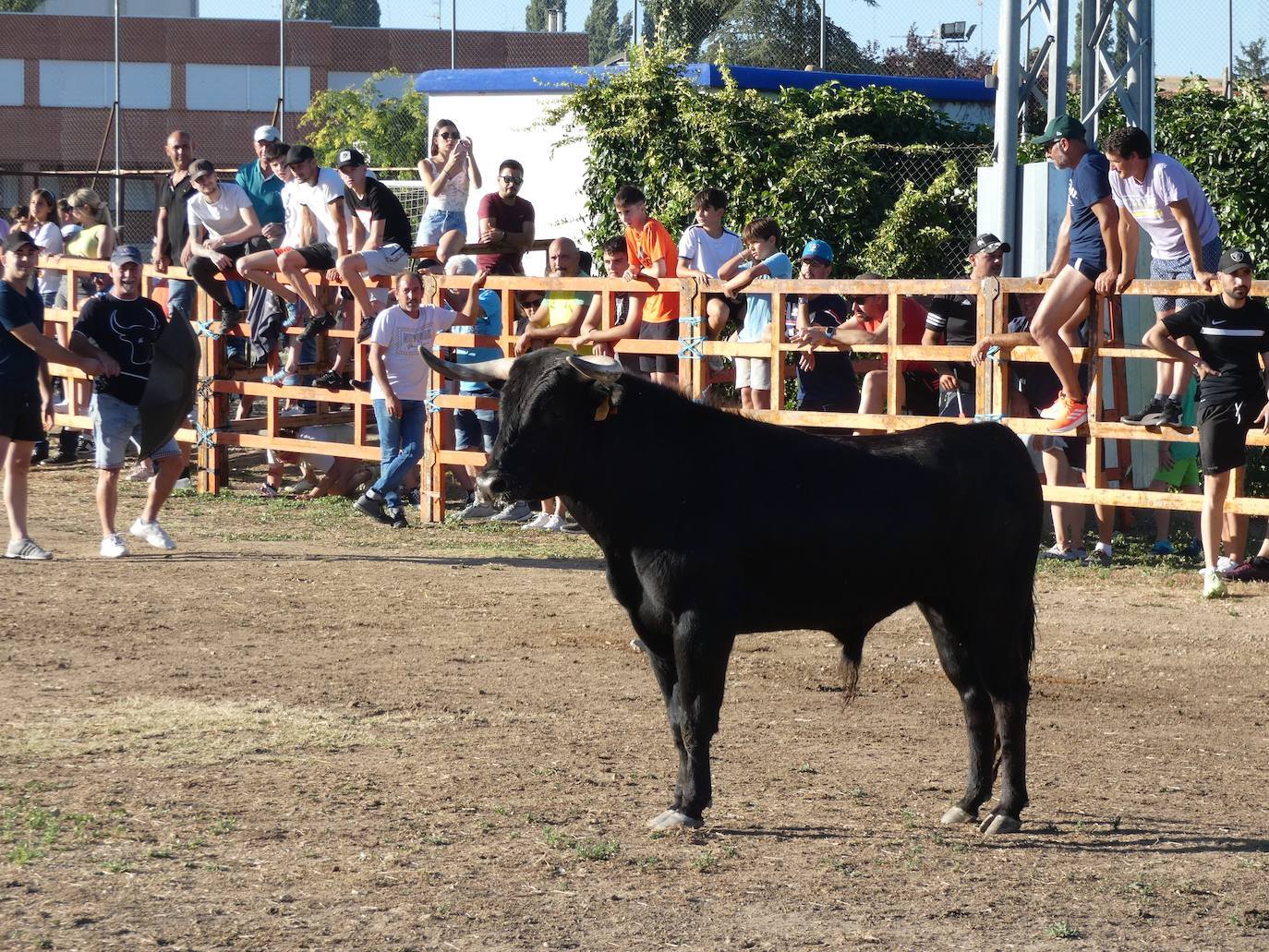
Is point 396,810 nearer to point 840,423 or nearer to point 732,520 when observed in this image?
point 732,520

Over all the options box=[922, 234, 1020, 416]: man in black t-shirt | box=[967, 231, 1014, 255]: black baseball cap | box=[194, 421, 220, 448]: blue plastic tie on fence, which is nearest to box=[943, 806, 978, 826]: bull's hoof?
box=[922, 234, 1020, 416]: man in black t-shirt

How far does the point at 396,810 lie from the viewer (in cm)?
591

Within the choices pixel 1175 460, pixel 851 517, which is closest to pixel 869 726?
pixel 851 517

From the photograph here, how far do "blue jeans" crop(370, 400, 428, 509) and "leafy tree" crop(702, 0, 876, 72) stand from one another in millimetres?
23496

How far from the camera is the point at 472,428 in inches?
567

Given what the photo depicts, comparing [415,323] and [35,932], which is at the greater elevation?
[415,323]

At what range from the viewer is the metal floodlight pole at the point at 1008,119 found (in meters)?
13.9

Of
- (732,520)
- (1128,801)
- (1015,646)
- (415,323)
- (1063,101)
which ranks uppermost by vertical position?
(1063,101)

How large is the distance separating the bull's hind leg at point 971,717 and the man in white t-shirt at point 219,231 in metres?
10.8

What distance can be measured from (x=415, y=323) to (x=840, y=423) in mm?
3766

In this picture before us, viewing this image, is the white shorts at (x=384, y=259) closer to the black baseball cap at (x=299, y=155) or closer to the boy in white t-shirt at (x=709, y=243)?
the black baseball cap at (x=299, y=155)

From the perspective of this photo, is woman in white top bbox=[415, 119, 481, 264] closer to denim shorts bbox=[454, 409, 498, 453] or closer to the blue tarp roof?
denim shorts bbox=[454, 409, 498, 453]

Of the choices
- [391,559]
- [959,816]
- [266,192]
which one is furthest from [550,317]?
[959,816]

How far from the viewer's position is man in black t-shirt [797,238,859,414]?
12.9 meters
